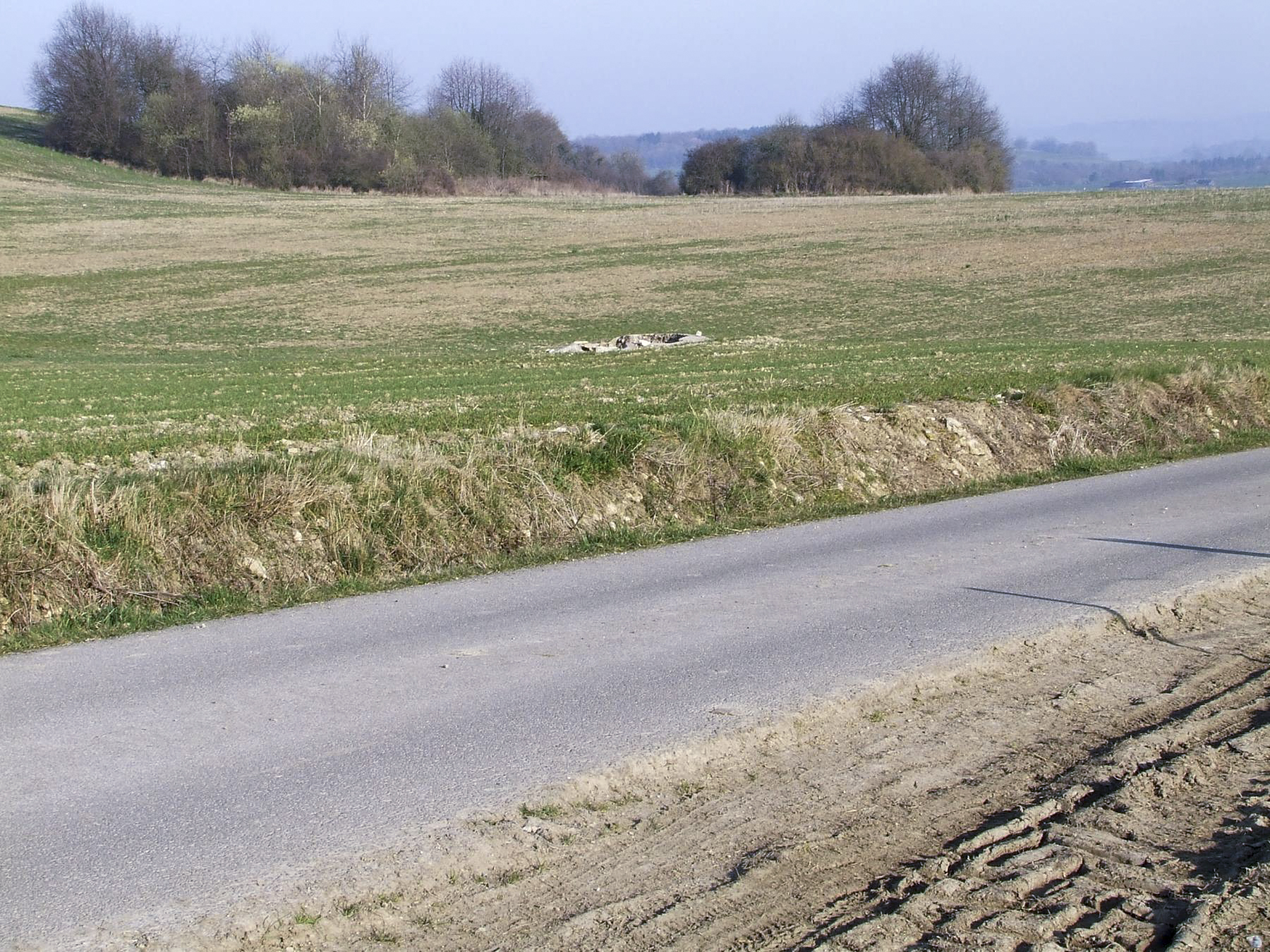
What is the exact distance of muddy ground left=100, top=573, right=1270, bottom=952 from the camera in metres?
4.25

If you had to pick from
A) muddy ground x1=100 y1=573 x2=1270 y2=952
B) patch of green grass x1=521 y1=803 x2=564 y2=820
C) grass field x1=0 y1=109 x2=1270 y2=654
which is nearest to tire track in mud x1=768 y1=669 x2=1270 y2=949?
muddy ground x1=100 y1=573 x2=1270 y2=952

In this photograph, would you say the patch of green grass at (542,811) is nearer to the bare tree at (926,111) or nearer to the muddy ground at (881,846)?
the muddy ground at (881,846)

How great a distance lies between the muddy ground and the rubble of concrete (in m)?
24.2

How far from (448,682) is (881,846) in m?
2.56

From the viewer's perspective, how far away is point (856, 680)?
21.4 feet

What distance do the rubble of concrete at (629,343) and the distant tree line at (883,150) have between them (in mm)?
66729

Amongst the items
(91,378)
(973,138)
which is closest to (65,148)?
(973,138)

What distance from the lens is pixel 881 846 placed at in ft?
16.1

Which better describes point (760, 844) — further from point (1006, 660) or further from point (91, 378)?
point (91, 378)

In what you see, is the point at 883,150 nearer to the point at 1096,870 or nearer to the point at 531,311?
the point at 531,311

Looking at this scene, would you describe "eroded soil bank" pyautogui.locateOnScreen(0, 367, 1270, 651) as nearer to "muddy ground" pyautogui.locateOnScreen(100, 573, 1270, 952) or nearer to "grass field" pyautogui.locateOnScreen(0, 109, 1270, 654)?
"grass field" pyautogui.locateOnScreen(0, 109, 1270, 654)

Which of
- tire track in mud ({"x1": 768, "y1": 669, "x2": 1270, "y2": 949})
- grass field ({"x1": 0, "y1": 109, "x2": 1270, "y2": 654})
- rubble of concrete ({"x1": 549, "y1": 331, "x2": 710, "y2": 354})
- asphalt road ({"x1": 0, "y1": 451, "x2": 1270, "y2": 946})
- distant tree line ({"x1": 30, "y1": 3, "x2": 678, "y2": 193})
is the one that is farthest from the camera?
distant tree line ({"x1": 30, "y1": 3, "x2": 678, "y2": 193})

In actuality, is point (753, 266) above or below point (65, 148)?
below

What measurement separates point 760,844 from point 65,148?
10113cm
